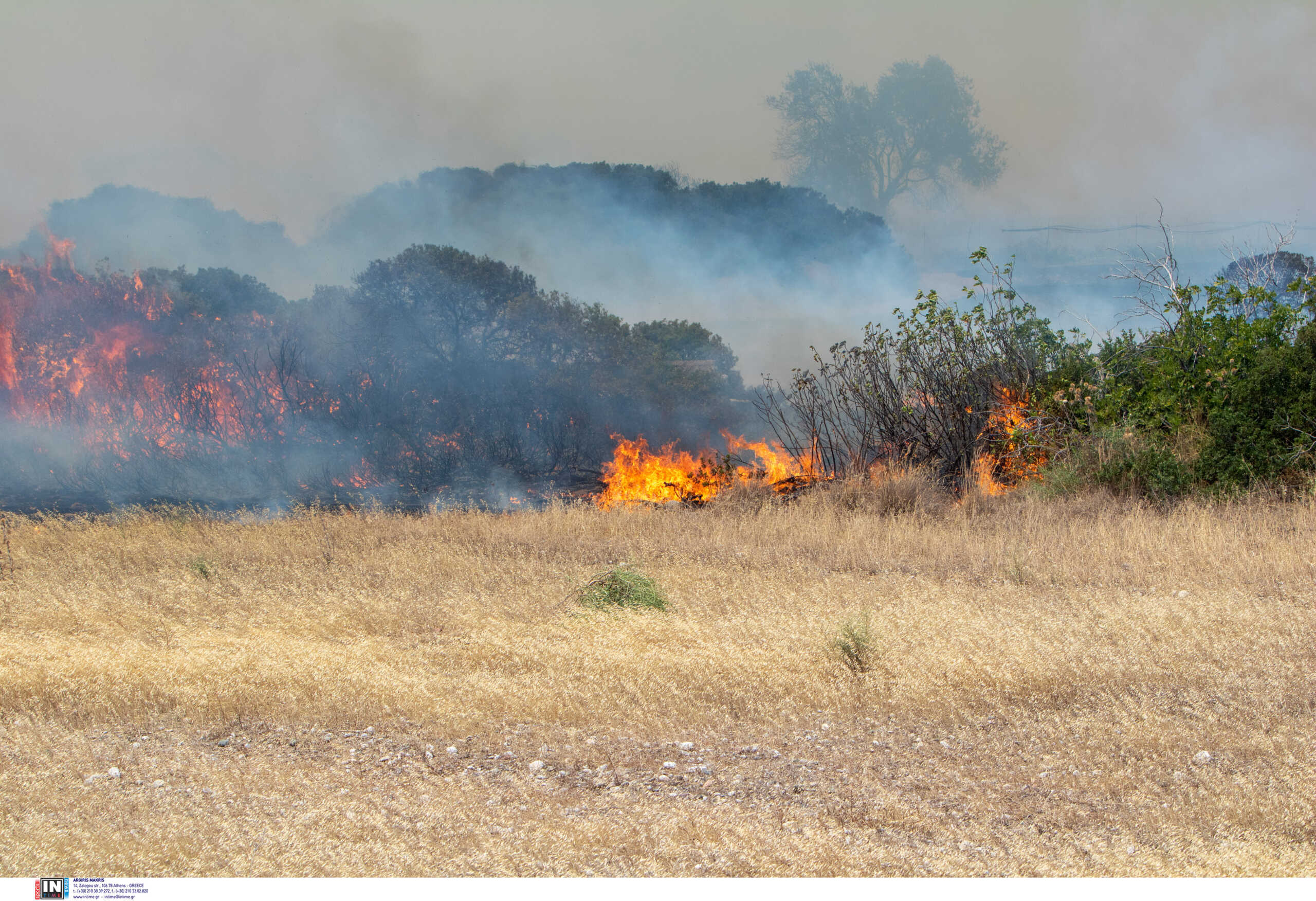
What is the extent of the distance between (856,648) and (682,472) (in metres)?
7.96

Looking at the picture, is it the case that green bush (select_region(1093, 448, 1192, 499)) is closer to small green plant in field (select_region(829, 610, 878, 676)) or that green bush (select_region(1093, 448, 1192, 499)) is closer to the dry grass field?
the dry grass field

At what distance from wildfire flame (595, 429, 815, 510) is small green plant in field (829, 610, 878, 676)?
21.3ft

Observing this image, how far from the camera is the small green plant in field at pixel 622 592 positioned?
640 cm

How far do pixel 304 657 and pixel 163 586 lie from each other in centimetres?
276

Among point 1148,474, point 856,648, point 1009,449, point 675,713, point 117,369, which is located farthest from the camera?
point 117,369

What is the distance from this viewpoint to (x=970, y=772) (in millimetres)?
3725

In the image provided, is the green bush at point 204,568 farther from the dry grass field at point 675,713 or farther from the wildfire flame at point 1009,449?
the wildfire flame at point 1009,449

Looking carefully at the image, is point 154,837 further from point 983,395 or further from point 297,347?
point 297,347

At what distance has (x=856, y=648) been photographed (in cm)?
511

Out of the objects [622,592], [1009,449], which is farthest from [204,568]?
[1009,449]

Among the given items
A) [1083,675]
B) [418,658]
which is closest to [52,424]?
[418,658]
